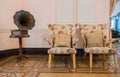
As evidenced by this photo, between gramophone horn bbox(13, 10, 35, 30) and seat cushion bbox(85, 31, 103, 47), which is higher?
gramophone horn bbox(13, 10, 35, 30)

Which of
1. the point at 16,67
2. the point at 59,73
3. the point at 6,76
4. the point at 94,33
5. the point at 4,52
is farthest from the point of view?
the point at 4,52

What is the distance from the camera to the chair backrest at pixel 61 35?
15.3ft

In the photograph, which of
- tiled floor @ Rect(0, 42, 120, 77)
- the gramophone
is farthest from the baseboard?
tiled floor @ Rect(0, 42, 120, 77)

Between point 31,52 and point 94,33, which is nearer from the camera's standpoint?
point 94,33

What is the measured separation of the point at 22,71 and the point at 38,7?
2.38 m

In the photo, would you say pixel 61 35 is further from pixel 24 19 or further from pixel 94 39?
pixel 24 19

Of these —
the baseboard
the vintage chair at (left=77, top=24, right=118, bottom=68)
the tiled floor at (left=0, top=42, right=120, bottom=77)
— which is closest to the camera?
the tiled floor at (left=0, top=42, right=120, bottom=77)

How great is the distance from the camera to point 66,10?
18.2 feet

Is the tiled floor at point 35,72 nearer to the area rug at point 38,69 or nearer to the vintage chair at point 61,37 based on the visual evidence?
the area rug at point 38,69

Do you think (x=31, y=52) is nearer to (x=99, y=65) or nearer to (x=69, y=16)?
(x=69, y=16)

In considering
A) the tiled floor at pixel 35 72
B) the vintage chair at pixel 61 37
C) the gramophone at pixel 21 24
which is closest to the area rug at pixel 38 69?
the tiled floor at pixel 35 72

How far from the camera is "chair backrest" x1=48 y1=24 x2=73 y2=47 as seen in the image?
4.66 m

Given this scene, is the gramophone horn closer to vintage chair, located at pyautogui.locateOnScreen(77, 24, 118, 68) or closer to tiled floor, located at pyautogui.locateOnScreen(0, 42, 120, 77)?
tiled floor, located at pyautogui.locateOnScreen(0, 42, 120, 77)

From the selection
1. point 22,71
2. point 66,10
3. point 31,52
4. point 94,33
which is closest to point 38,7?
point 66,10
